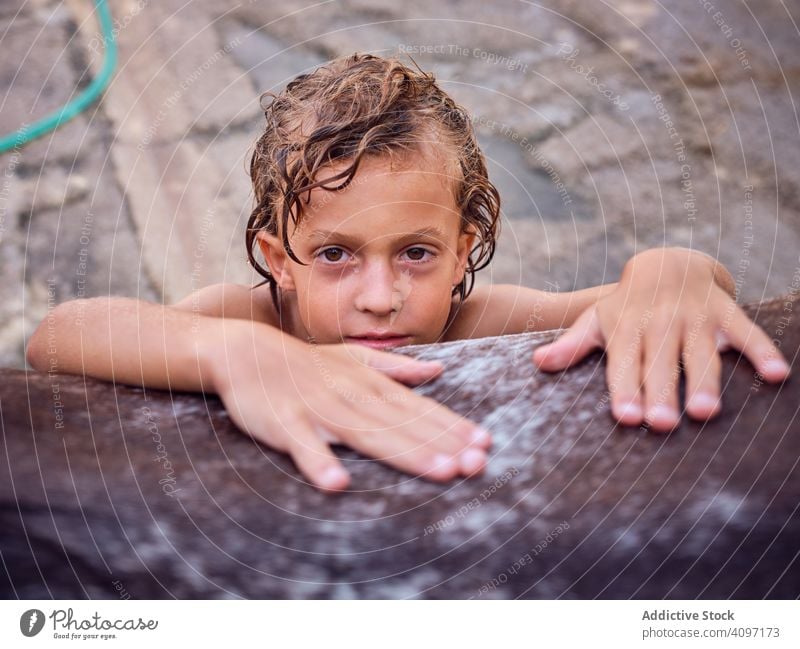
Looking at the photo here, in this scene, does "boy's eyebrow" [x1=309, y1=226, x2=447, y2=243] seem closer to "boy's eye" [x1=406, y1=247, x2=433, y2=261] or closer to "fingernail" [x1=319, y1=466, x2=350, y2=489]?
"boy's eye" [x1=406, y1=247, x2=433, y2=261]

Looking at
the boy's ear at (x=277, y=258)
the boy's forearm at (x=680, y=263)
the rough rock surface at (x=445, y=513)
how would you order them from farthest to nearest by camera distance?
1. the boy's ear at (x=277, y=258)
2. the boy's forearm at (x=680, y=263)
3. the rough rock surface at (x=445, y=513)

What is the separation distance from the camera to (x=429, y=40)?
3.13ft

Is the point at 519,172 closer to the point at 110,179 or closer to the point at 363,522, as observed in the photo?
the point at 110,179

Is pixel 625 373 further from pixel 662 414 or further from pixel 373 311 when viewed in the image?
pixel 373 311

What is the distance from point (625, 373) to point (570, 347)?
0.04 m

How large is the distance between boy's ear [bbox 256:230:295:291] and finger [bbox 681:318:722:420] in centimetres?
35

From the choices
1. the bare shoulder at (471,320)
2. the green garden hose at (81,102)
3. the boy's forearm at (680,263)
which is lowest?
the bare shoulder at (471,320)

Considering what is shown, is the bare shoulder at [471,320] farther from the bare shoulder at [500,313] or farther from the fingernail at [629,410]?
the fingernail at [629,410]

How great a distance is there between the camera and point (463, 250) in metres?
0.75

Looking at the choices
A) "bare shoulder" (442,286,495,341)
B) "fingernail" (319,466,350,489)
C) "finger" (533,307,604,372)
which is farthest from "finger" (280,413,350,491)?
"bare shoulder" (442,286,495,341)

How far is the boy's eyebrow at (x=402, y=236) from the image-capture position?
25.0 inches

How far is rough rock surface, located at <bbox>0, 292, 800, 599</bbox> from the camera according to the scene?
0.44m

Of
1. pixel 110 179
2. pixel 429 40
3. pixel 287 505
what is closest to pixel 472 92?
pixel 429 40

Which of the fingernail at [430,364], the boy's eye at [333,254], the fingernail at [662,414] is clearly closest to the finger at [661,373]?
the fingernail at [662,414]
